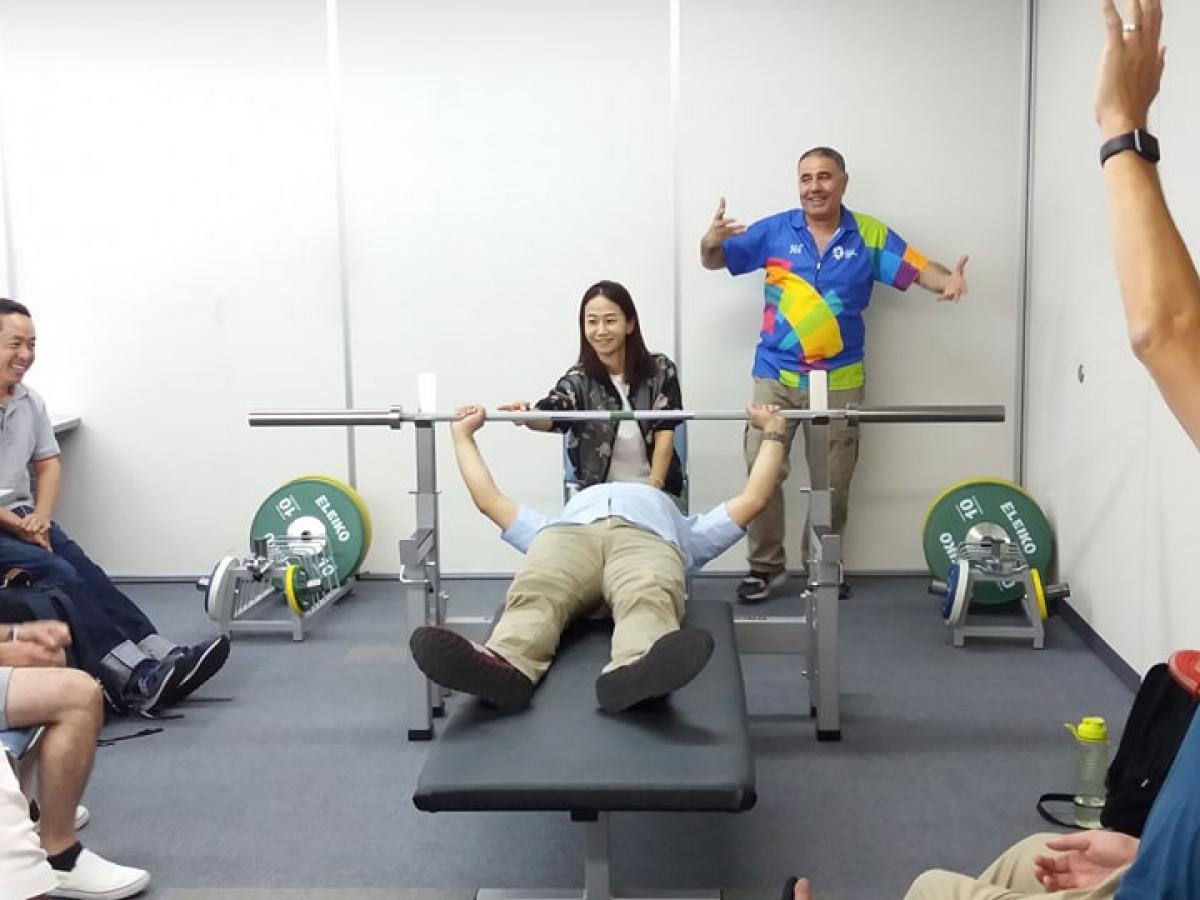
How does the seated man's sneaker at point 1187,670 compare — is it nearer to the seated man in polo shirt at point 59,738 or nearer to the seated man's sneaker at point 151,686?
the seated man in polo shirt at point 59,738

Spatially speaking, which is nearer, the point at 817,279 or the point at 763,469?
the point at 763,469

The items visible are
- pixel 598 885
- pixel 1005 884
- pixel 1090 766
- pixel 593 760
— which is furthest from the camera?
pixel 1090 766

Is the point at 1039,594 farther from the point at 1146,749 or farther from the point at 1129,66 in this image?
the point at 1129,66

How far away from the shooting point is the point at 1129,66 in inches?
46.6

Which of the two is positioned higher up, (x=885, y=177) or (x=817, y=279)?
(x=885, y=177)

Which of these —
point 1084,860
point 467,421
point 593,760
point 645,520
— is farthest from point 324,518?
point 1084,860

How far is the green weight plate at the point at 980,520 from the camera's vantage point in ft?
14.6

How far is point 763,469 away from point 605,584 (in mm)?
550

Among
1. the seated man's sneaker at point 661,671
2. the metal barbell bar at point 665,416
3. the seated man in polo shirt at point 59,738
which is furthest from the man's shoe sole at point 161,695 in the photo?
the seated man's sneaker at point 661,671

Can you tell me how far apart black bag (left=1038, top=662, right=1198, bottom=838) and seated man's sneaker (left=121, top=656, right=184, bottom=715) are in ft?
8.05

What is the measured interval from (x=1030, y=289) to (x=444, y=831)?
310 cm

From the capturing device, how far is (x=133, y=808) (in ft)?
9.86

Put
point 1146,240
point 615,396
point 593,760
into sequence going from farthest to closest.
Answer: point 615,396, point 593,760, point 1146,240

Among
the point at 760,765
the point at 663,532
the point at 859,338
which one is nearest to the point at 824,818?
the point at 760,765
